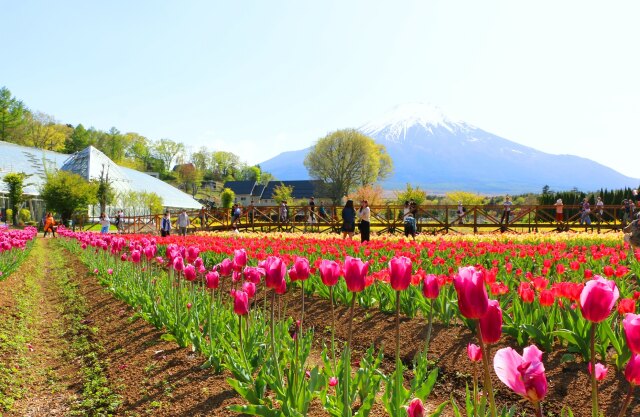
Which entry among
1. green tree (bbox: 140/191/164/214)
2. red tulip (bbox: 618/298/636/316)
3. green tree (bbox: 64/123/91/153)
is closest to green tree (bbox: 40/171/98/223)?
green tree (bbox: 140/191/164/214)

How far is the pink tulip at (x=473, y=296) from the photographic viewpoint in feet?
5.27

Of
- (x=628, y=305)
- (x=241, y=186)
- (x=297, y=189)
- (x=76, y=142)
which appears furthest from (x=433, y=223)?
(x=241, y=186)

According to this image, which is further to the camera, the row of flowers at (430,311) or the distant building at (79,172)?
the distant building at (79,172)

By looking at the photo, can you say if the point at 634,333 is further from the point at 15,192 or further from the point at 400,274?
the point at 15,192

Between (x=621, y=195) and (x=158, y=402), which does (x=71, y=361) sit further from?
(x=621, y=195)

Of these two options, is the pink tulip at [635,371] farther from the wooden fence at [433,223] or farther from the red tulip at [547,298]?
the wooden fence at [433,223]

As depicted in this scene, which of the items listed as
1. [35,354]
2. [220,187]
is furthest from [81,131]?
[35,354]

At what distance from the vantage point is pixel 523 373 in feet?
4.35

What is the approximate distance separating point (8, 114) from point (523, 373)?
83.1 meters

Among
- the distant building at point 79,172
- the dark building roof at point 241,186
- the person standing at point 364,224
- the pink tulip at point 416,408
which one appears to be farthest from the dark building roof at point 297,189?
the pink tulip at point 416,408

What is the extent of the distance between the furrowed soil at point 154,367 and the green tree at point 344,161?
6606 cm

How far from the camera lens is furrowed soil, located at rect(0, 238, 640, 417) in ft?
11.6

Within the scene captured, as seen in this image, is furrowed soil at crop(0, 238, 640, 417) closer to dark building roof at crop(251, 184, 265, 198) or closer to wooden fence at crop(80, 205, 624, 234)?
wooden fence at crop(80, 205, 624, 234)

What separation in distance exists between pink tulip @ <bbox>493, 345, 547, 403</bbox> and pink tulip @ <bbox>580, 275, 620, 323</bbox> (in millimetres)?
387
